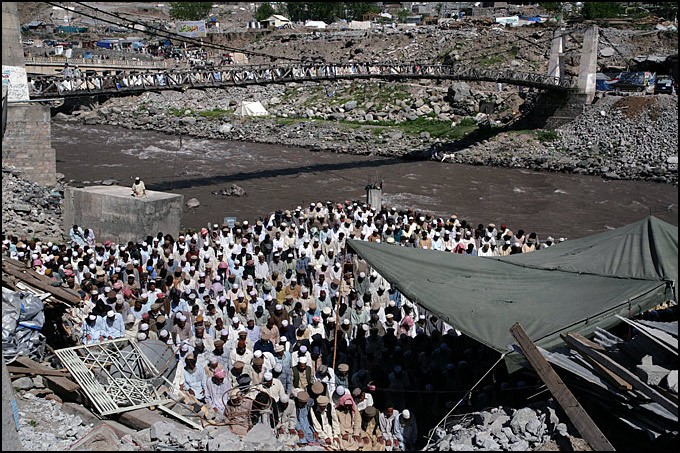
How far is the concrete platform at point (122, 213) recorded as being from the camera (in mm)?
10758

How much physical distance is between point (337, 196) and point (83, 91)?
7.49 metres

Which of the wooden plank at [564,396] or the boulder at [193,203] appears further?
the boulder at [193,203]

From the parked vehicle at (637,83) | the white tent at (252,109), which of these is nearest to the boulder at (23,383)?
the parked vehicle at (637,83)

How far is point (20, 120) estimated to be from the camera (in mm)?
13586

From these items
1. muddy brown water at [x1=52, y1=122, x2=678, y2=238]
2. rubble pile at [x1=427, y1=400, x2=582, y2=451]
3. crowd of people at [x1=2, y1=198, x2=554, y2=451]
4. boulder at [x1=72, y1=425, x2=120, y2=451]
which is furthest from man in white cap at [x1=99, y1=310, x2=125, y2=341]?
muddy brown water at [x1=52, y1=122, x2=678, y2=238]

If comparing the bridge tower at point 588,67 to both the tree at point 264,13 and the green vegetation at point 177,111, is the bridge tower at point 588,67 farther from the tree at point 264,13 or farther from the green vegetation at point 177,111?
the tree at point 264,13

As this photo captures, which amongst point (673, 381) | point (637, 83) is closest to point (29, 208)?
point (673, 381)

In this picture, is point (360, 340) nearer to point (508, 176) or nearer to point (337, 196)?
point (337, 196)

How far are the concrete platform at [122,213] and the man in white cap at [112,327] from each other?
4.51 metres

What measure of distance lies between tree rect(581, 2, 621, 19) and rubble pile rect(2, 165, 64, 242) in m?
36.6

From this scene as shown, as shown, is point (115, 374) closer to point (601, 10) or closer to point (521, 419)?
point (521, 419)

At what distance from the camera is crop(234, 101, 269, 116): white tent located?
3058 centimetres

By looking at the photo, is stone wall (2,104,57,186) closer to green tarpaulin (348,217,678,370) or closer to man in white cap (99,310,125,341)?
man in white cap (99,310,125,341)

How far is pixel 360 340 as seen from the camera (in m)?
6.13
